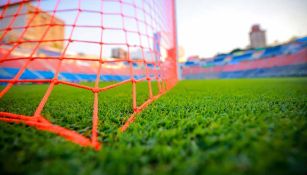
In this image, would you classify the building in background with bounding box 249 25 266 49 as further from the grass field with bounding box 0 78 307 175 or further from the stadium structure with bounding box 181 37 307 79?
the grass field with bounding box 0 78 307 175

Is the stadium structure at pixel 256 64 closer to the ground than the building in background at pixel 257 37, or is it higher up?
closer to the ground

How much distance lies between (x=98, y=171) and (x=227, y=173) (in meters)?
0.35

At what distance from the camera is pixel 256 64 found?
16.7 metres

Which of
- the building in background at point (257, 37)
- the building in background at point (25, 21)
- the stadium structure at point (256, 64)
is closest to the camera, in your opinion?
the building in background at point (25, 21)

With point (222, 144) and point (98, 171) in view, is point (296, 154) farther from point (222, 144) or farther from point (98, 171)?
point (98, 171)

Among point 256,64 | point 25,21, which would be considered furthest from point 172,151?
point 256,64

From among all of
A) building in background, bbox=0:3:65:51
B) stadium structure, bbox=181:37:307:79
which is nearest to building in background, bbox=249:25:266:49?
stadium structure, bbox=181:37:307:79

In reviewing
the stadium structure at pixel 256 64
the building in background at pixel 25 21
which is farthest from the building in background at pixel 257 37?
the building in background at pixel 25 21

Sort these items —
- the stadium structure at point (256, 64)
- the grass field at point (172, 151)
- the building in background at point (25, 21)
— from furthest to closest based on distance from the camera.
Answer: the stadium structure at point (256, 64), the building in background at point (25, 21), the grass field at point (172, 151)

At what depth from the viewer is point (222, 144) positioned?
562mm

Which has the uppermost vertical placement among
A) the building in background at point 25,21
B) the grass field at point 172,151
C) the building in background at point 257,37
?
the building in background at point 257,37

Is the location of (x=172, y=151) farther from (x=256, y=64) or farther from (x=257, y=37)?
(x=257, y=37)

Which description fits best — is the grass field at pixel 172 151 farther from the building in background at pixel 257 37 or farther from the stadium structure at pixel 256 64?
the building in background at pixel 257 37

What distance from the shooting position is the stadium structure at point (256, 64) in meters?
13.5
